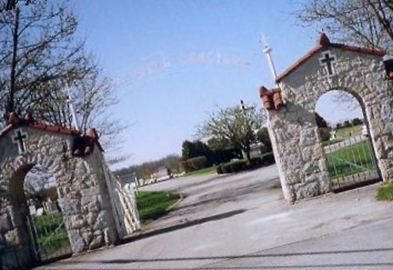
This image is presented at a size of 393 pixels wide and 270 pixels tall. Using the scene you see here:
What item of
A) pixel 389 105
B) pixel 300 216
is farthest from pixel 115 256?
pixel 389 105

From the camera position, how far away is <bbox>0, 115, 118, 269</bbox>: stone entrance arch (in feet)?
40.1

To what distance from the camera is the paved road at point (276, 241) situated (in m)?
6.80

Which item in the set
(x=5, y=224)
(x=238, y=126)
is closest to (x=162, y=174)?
(x=238, y=126)

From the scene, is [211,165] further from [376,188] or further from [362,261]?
[362,261]

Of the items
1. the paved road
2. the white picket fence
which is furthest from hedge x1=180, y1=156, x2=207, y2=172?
the paved road

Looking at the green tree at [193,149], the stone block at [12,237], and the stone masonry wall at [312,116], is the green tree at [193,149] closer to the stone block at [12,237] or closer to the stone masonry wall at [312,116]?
the stone masonry wall at [312,116]

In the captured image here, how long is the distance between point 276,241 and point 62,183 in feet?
19.7

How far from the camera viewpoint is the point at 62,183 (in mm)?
12328

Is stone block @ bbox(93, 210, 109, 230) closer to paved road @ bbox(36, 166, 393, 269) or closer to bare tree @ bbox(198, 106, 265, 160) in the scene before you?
paved road @ bbox(36, 166, 393, 269)

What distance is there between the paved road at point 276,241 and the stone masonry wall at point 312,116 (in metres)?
0.69

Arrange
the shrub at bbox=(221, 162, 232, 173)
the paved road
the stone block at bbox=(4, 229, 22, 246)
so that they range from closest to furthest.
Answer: the paved road < the stone block at bbox=(4, 229, 22, 246) < the shrub at bbox=(221, 162, 232, 173)

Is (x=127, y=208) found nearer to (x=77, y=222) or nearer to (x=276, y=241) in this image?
(x=77, y=222)

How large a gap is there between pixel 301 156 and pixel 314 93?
158cm

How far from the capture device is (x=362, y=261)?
6102mm
